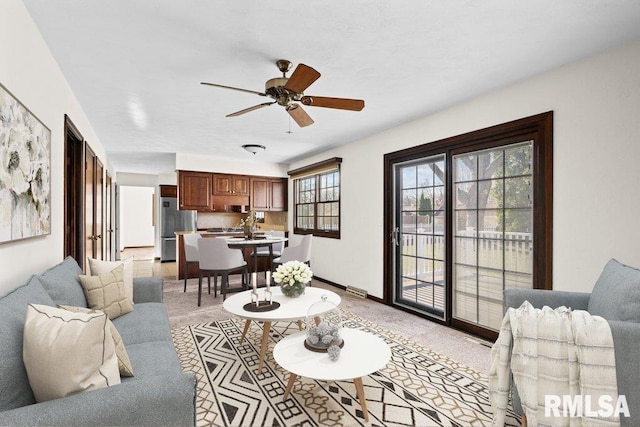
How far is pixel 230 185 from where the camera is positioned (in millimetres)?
6578

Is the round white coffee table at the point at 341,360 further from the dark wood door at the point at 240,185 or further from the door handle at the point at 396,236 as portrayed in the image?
the dark wood door at the point at 240,185

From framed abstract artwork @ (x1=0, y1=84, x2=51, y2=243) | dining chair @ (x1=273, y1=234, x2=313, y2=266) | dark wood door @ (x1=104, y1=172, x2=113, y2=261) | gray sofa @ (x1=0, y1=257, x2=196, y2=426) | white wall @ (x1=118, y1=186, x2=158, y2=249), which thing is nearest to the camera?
gray sofa @ (x1=0, y1=257, x2=196, y2=426)

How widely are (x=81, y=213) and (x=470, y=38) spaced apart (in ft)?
13.1

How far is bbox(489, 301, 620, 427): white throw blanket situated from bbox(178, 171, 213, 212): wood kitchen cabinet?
580 cm

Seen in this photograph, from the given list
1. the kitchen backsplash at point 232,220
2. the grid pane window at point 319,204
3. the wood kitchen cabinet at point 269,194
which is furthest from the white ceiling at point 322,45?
the kitchen backsplash at point 232,220

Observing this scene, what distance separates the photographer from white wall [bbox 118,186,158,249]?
432 inches

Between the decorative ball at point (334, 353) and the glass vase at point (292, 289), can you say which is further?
the glass vase at point (292, 289)

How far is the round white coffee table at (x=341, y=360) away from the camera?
1.72 metres

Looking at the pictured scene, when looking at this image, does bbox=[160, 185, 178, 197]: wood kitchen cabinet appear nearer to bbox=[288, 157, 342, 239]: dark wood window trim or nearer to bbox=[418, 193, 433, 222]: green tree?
bbox=[288, 157, 342, 239]: dark wood window trim

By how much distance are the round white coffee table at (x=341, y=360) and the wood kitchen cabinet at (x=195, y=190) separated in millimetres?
4753

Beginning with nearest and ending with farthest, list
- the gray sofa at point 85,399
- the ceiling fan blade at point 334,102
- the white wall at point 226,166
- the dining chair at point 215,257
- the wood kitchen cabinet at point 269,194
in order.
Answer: the gray sofa at point 85,399 → the ceiling fan blade at point 334,102 → the dining chair at point 215,257 → the white wall at point 226,166 → the wood kitchen cabinet at point 269,194

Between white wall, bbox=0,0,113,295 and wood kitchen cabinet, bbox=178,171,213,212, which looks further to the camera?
wood kitchen cabinet, bbox=178,171,213,212

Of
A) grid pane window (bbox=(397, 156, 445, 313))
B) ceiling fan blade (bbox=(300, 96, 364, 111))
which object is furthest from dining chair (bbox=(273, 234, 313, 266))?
ceiling fan blade (bbox=(300, 96, 364, 111))

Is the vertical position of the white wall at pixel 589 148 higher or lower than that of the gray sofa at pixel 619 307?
higher
